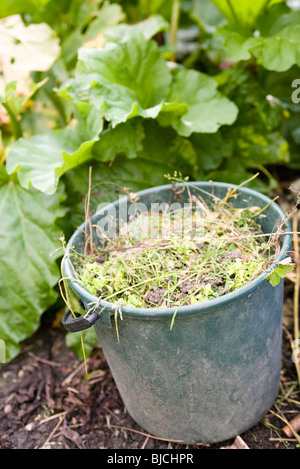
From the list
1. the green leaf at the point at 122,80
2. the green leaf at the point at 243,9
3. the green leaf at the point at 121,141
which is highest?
the green leaf at the point at 243,9

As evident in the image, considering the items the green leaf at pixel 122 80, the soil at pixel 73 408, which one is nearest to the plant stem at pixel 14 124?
the green leaf at pixel 122 80

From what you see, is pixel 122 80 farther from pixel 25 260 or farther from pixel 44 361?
pixel 44 361

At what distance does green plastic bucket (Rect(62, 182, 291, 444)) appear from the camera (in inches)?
41.5

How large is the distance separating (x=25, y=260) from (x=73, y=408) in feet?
1.97

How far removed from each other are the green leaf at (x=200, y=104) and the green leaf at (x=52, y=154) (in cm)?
34

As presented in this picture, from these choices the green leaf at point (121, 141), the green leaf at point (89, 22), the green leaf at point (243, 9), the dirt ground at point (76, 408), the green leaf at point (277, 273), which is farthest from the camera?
the green leaf at point (89, 22)

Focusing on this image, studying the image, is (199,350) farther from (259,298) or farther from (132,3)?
(132,3)

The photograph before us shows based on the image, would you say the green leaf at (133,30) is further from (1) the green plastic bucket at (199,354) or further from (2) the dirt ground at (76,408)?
(2) the dirt ground at (76,408)

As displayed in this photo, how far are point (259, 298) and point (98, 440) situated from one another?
811 mm

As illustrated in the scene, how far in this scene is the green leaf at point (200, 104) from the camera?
5.33ft

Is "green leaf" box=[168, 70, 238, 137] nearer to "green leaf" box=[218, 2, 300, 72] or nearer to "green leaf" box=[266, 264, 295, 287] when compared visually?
"green leaf" box=[218, 2, 300, 72]

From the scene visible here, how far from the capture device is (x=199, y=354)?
3.63 ft
